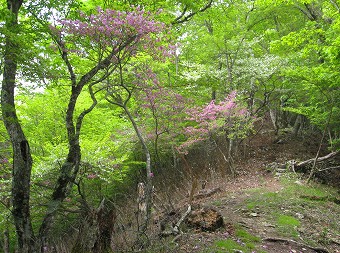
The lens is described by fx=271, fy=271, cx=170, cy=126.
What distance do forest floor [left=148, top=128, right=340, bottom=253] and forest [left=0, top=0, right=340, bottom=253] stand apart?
4.3 inches

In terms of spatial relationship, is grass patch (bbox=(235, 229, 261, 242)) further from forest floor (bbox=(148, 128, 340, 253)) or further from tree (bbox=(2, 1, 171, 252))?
A: tree (bbox=(2, 1, 171, 252))

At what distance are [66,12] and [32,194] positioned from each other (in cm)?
429

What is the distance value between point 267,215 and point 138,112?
6.03 m

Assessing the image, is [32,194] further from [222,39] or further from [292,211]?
[222,39]

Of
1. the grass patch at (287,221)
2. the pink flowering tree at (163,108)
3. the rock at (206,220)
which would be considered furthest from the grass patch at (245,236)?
the pink flowering tree at (163,108)

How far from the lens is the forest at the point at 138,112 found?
4.60 metres

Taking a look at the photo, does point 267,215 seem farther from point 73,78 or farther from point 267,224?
point 73,78

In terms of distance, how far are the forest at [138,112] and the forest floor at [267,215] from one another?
11 cm

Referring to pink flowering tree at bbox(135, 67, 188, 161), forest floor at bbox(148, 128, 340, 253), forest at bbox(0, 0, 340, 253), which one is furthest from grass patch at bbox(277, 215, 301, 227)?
pink flowering tree at bbox(135, 67, 188, 161)

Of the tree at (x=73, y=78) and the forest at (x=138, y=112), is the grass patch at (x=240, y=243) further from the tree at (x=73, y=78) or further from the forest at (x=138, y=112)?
the tree at (x=73, y=78)

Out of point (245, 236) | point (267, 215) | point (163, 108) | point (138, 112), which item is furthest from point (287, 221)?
point (138, 112)

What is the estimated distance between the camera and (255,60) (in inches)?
434

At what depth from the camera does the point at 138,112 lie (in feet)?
34.8

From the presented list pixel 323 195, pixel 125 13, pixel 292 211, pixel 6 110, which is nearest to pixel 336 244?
pixel 292 211
